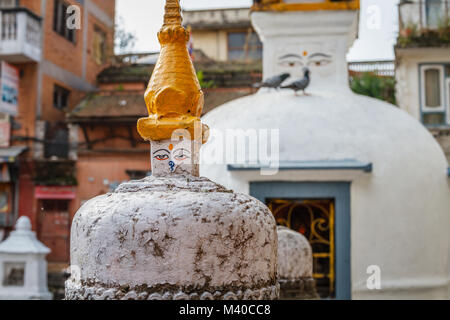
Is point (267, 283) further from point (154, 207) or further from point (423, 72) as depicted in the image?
point (423, 72)

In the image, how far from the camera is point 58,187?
1667 cm

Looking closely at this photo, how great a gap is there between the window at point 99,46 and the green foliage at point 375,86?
957cm

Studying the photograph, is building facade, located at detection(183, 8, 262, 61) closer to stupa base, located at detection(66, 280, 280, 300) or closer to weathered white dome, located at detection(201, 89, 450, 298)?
weathered white dome, located at detection(201, 89, 450, 298)

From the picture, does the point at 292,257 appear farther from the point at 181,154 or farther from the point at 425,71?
the point at 425,71

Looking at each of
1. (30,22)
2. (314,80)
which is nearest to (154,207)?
(314,80)

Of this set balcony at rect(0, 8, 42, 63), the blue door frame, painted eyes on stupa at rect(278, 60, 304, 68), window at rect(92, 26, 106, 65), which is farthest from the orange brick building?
the blue door frame

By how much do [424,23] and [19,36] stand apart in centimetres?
1092

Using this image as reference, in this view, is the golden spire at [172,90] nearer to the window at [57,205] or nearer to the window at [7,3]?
the window at [57,205]

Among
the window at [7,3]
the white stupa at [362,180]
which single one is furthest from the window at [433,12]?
the window at [7,3]

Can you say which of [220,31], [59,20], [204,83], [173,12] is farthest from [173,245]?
[220,31]

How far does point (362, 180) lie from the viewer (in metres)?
7.77

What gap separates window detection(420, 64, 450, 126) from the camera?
12.7m

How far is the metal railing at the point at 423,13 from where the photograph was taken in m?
13.4
